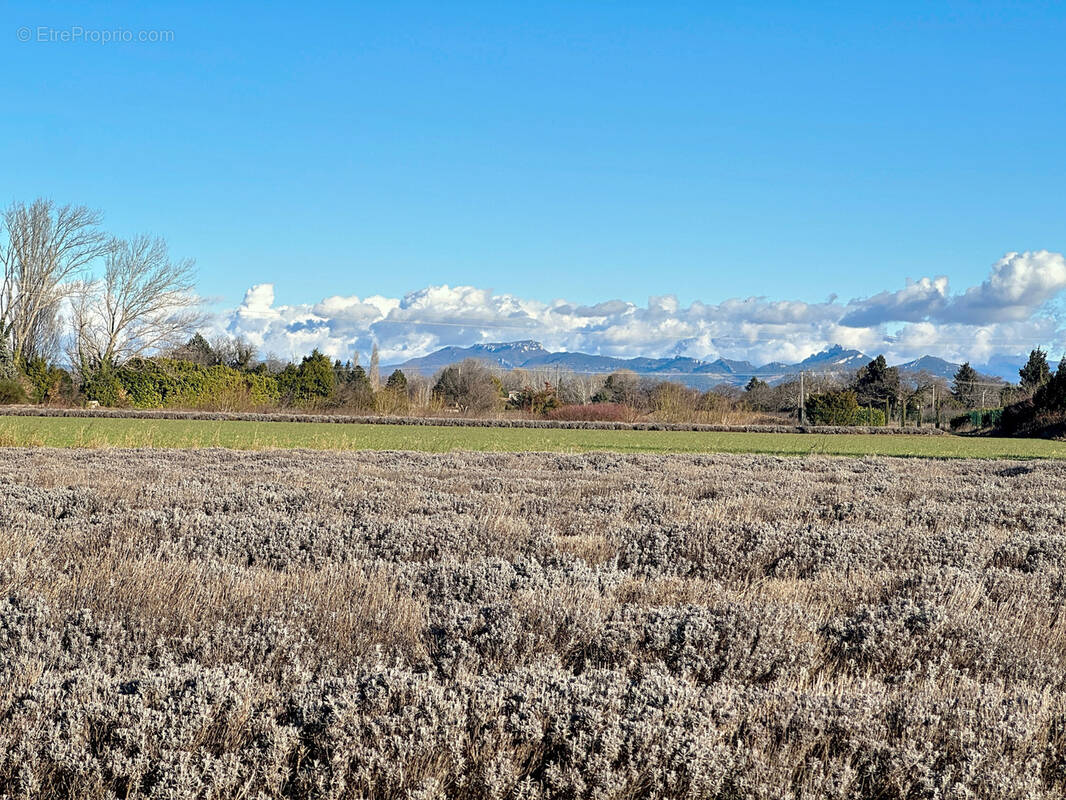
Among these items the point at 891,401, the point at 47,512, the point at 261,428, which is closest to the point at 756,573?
the point at 47,512

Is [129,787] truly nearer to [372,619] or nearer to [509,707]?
[509,707]

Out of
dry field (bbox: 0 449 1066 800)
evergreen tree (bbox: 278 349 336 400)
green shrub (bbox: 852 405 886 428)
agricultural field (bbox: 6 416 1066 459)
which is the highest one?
evergreen tree (bbox: 278 349 336 400)

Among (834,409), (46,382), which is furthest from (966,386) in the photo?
(46,382)

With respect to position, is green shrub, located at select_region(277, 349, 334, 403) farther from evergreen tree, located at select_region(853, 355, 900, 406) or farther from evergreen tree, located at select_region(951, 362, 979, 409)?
evergreen tree, located at select_region(951, 362, 979, 409)

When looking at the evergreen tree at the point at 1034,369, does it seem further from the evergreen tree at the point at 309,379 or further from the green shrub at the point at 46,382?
the green shrub at the point at 46,382

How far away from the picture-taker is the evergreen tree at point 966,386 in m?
95.9

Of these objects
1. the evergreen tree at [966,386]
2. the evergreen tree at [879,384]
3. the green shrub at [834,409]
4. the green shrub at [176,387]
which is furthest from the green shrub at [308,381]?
the evergreen tree at [966,386]

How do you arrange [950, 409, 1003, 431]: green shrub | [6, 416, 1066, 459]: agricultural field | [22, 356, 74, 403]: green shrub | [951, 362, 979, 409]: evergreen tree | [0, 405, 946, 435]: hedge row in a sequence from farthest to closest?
[951, 362, 979, 409]: evergreen tree, [950, 409, 1003, 431]: green shrub, [22, 356, 74, 403]: green shrub, [0, 405, 946, 435]: hedge row, [6, 416, 1066, 459]: agricultural field

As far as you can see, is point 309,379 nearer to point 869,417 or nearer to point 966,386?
point 869,417

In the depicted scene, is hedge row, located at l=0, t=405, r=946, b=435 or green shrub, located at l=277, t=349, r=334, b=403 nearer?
hedge row, located at l=0, t=405, r=946, b=435

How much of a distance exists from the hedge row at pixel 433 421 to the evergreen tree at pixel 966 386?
39731 millimetres

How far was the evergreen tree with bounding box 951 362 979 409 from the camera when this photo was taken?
95.9 metres

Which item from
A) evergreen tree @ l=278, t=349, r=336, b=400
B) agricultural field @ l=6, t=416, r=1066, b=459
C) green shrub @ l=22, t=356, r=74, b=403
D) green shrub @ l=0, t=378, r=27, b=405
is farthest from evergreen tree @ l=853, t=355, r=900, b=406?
green shrub @ l=0, t=378, r=27, b=405

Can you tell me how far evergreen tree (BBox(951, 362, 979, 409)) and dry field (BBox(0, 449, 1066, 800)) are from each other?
97.7 meters
